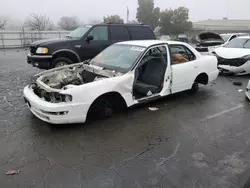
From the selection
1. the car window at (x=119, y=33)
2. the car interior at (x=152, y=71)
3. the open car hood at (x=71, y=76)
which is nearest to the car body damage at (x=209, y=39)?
the car window at (x=119, y=33)

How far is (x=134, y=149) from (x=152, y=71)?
7.54ft

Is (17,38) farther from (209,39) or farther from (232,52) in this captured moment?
(232,52)

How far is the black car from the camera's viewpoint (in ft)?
22.6

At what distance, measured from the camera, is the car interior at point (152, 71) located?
475 cm

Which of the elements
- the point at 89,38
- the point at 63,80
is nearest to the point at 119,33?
the point at 89,38

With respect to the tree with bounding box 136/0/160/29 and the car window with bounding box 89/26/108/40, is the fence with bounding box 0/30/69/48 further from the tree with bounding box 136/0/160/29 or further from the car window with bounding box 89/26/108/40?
the tree with bounding box 136/0/160/29

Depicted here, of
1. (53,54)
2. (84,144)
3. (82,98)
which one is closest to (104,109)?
(82,98)

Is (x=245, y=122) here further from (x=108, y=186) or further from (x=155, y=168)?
(x=108, y=186)

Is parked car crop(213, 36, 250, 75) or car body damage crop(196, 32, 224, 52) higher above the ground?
car body damage crop(196, 32, 224, 52)

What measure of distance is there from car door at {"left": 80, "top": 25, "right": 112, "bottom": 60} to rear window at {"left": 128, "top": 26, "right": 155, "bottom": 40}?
3.38 ft

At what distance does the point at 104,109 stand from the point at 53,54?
3.70 metres

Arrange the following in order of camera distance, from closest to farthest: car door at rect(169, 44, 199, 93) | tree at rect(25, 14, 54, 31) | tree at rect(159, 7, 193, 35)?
car door at rect(169, 44, 199, 93) < tree at rect(159, 7, 193, 35) < tree at rect(25, 14, 54, 31)

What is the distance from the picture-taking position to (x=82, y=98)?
360 cm

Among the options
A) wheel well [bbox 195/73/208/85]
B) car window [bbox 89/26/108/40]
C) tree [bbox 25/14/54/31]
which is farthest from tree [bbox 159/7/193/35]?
wheel well [bbox 195/73/208/85]
